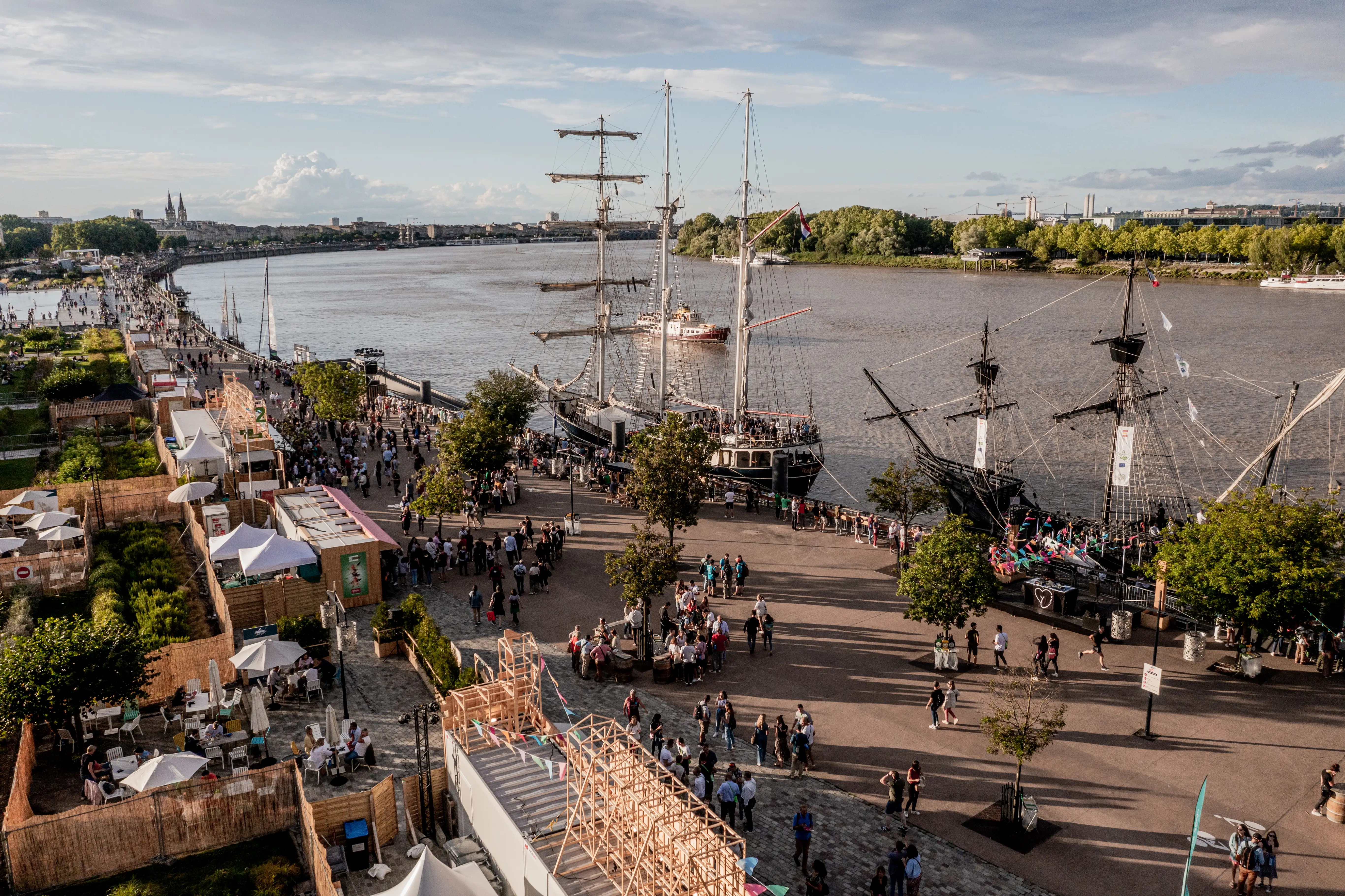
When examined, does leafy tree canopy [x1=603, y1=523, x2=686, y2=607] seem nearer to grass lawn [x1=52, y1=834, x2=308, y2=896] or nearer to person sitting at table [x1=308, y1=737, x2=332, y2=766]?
person sitting at table [x1=308, y1=737, x2=332, y2=766]

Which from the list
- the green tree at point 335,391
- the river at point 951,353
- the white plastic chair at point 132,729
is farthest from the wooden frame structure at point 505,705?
the green tree at point 335,391

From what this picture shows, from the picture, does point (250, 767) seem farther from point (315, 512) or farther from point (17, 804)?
point (315, 512)

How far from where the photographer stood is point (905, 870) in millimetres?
11930

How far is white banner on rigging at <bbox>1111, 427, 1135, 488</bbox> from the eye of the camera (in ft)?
83.4

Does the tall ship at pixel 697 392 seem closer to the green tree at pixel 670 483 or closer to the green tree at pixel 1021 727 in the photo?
the green tree at pixel 670 483

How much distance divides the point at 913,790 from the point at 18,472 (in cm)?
3340

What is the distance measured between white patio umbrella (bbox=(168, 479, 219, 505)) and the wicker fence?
13.7 m

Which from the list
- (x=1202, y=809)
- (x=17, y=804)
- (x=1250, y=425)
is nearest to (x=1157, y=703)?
(x=1202, y=809)

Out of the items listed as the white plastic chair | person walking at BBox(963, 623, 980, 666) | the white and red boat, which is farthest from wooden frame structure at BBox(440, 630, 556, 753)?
the white and red boat

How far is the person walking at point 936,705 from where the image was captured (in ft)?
53.3

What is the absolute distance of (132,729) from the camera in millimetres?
15477

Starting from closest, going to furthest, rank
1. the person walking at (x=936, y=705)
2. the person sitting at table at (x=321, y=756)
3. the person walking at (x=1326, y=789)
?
the person walking at (x=1326, y=789) < the person sitting at table at (x=321, y=756) < the person walking at (x=936, y=705)

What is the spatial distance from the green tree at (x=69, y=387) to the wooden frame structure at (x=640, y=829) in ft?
128

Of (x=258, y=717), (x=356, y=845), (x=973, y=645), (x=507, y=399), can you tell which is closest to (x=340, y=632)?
(x=258, y=717)
